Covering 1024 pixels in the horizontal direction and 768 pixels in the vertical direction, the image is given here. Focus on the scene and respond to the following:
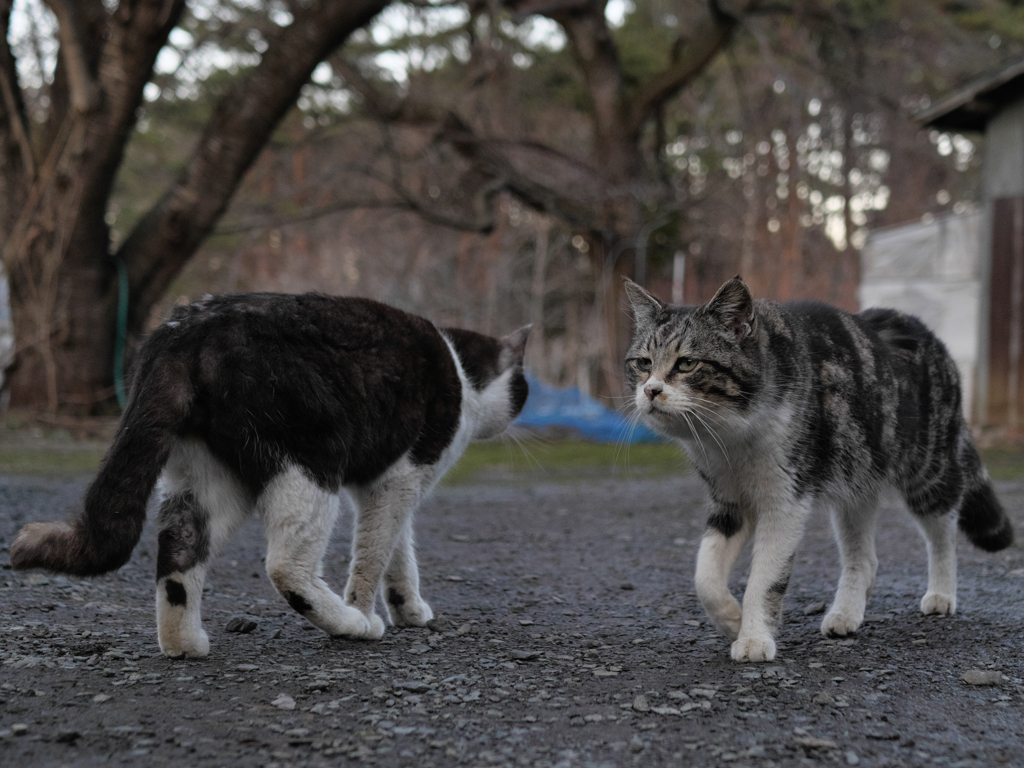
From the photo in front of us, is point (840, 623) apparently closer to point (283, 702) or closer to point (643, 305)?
point (643, 305)

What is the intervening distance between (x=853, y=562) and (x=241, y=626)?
8.18ft

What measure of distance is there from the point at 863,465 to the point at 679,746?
1.64 meters

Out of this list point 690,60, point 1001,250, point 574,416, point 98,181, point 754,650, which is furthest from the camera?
point 690,60

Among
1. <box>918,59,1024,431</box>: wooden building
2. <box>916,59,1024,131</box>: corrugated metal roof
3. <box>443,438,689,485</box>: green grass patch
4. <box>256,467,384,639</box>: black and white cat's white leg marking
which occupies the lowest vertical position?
<box>443,438,689,485</box>: green grass patch

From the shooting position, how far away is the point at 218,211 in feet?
34.9

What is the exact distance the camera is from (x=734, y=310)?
3.31m

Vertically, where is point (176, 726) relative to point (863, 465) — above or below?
below

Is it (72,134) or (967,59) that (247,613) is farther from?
(967,59)

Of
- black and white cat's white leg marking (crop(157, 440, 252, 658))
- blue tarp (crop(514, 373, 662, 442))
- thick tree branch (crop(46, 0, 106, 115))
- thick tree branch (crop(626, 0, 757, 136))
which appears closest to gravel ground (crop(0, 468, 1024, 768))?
black and white cat's white leg marking (crop(157, 440, 252, 658))

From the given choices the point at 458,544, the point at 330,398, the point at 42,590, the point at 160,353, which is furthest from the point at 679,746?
the point at 458,544

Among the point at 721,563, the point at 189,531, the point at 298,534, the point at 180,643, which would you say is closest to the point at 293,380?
the point at 298,534

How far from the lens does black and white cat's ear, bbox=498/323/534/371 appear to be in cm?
449

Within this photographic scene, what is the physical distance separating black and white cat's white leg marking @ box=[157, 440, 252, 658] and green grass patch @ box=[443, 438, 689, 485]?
18.0 ft

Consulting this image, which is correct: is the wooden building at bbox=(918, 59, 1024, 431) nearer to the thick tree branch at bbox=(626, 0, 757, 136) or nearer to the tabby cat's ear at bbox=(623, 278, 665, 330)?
the thick tree branch at bbox=(626, 0, 757, 136)
